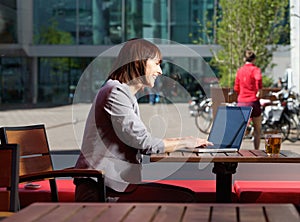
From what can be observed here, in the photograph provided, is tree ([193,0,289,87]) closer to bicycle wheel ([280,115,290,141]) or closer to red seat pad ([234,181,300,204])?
bicycle wheel ([280,115,290,141])

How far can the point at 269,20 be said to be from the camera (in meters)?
22.7

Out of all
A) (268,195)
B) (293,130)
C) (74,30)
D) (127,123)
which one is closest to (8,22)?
(74,30)

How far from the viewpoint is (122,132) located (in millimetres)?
4594

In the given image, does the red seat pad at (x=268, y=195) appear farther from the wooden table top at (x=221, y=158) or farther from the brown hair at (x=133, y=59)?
the brown hair at (x=133, y=59)

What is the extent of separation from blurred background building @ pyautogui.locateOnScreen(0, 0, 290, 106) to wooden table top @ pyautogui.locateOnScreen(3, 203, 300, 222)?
3946cm

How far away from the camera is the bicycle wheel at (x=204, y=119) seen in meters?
20.1

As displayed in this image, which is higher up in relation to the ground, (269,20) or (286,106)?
(269,20)

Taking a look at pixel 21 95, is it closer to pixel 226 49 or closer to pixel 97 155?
pixel 226 49

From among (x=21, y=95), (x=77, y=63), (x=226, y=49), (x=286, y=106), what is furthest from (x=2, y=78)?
(x=286, y=106)

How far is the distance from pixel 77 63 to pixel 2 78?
15.6 ft

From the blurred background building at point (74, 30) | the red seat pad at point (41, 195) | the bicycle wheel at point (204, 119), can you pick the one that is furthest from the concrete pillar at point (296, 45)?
the blurred background building at point (74, 30)

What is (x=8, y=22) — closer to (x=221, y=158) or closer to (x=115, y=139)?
(x=221, y=158)

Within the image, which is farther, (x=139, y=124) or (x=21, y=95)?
(x=21, y=95)

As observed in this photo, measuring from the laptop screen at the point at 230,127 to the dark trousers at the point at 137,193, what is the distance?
94 centimetres
